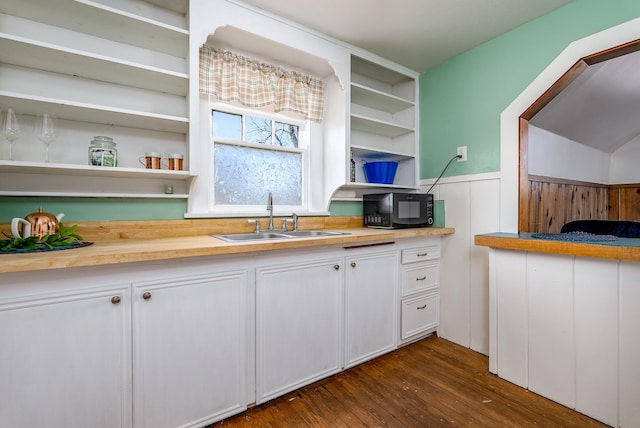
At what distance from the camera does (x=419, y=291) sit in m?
2.38

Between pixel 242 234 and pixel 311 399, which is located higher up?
pixel 242 234

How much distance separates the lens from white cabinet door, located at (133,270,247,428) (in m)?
1.29

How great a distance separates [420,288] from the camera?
2.38 metres

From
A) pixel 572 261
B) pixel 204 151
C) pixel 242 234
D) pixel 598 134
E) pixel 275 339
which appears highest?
pixel 598 134

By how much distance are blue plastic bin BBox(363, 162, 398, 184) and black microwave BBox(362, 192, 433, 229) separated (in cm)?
22

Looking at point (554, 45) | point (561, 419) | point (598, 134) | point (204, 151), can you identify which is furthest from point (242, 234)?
point (598, 134)

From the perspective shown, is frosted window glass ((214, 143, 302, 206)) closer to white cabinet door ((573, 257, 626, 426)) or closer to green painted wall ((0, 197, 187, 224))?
green painted wall ((0, 197, 187, 224))

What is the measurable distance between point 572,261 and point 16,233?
2763mm

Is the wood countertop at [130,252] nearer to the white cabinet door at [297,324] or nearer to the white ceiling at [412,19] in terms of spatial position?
the white cabinet door at [297,324]

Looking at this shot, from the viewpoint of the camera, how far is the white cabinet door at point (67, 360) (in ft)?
3.49

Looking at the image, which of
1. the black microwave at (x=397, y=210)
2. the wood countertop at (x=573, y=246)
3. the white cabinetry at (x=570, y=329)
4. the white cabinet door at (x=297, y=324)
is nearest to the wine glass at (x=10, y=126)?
the white cabinet door at (x=297, y=324)

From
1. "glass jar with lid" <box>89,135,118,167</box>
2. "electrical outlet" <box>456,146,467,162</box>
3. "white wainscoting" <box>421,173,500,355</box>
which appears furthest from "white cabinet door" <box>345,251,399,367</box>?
"glass jar with lid" <box>89,135,118,167</box>

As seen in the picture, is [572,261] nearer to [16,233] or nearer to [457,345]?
[457,345]

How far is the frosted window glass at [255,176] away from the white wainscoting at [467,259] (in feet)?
4.42
